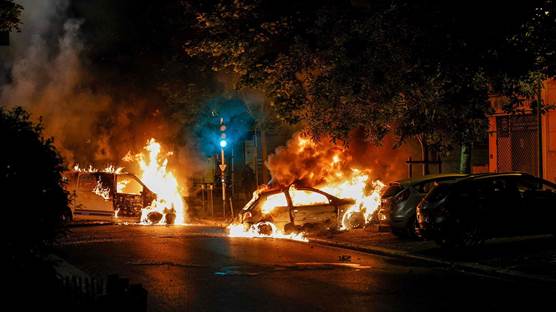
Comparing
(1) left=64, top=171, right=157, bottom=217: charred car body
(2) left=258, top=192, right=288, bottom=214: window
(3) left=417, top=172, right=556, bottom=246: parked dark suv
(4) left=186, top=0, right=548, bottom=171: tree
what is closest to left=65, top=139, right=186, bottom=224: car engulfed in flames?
(1) left=64, top=171, right=157, bottom=217: charred car body

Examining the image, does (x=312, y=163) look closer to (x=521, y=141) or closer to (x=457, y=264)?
(x=521, y=141)

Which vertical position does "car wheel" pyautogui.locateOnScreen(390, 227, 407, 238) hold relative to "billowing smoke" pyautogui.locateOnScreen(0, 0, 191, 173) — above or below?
below

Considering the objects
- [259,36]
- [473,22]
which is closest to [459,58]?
[473,22]

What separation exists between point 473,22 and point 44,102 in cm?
2144

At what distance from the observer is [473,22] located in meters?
14.5

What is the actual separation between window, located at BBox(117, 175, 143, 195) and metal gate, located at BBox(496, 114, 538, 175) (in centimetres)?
1140

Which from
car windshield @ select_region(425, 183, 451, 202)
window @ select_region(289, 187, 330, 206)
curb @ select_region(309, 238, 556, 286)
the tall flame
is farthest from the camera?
the tall flame

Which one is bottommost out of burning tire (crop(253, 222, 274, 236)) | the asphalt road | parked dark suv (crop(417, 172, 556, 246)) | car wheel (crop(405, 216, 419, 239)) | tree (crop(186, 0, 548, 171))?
the asphalt road

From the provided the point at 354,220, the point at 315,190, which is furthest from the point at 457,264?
the point at 315,190

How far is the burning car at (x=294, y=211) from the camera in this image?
66.2 ft

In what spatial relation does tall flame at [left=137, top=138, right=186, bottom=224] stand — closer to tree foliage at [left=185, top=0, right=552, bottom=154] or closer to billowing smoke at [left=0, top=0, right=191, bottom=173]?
billowing smoke at [left=0, top=0, right=191, bottom=173]

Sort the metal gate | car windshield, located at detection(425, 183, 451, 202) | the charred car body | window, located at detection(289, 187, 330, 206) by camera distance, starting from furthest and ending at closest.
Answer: the charred car body, the metal gate, window, located at detection(289, 187, 330, 206), car windshield, located at detection(425, 183, 451, 202)

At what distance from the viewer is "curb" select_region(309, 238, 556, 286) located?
12331 millimetres

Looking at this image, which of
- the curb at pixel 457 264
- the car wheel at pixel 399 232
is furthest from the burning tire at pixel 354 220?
the car wheel at pixel 399 232
